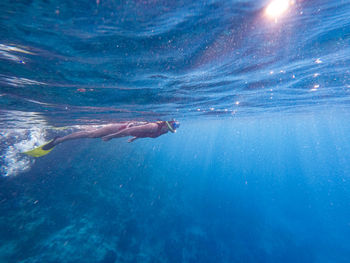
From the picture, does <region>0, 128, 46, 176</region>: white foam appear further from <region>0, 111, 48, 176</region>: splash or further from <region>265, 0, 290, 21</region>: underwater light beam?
<region>265, 0, 290, 21</region>: underwater light beam

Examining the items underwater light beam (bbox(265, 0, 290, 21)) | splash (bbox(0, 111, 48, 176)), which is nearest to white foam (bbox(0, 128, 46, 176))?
splash (bbox(0, 111, 48, 176))

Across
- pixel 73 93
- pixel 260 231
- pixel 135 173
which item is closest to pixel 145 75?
pixel 73 93

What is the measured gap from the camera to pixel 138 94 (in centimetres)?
1157

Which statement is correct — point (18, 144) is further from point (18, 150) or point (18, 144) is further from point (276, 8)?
point (276, 8)

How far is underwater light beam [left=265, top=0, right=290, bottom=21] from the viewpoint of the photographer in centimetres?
480

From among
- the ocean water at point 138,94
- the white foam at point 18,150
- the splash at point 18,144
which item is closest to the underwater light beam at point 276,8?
the ocean water at point 138,94

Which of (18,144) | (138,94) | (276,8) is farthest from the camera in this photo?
(18,144)

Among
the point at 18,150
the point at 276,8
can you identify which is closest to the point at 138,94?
the point at 276,8

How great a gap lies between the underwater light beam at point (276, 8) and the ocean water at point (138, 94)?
66 millimetres

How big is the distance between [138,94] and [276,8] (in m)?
8.88

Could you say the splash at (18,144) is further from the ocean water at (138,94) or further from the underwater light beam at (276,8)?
the underwater light beam at (276,8)

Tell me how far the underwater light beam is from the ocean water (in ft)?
0.22

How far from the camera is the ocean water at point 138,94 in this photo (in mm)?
5117

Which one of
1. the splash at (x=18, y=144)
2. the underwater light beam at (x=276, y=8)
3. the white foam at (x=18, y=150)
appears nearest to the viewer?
the underwater light beam at (x=276, y=8)
